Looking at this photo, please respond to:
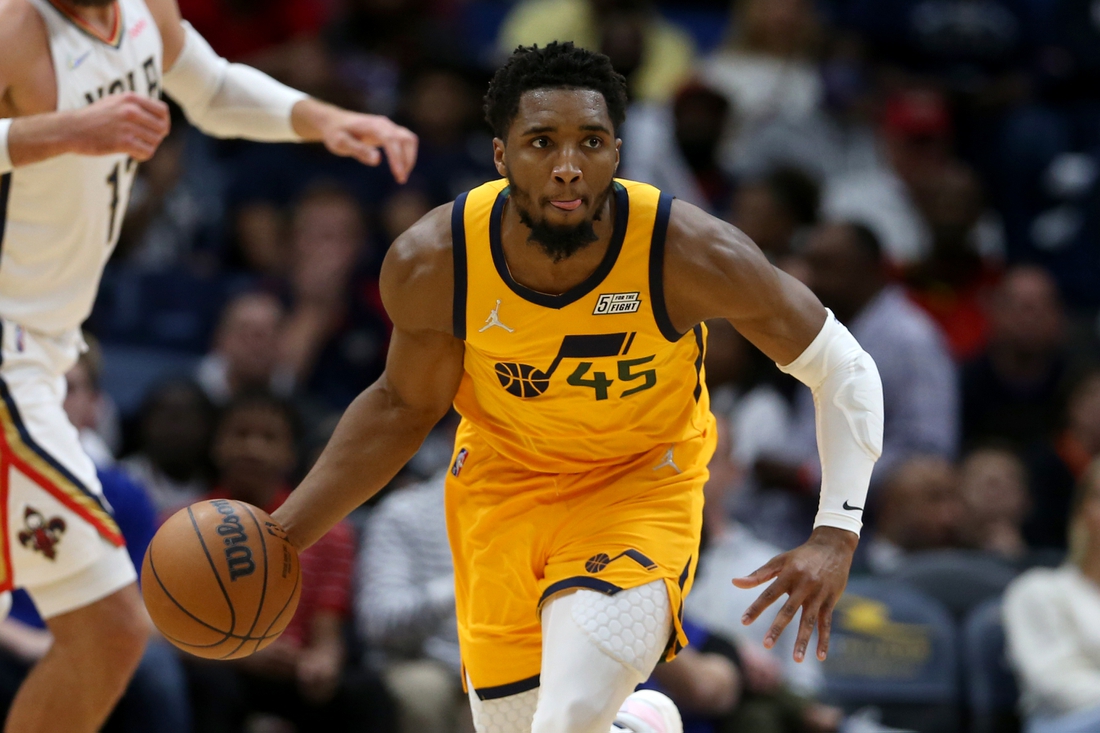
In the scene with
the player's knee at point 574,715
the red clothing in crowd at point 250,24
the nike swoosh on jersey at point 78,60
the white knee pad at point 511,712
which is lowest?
the white knee pad at point 511,712

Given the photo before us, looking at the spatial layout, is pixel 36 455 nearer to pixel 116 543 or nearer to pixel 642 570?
pixel 116 543

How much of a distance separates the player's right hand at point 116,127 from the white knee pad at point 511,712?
1860 mm

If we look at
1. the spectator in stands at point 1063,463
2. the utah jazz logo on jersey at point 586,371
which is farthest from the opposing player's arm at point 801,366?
the spectator in stands at point 1063,463

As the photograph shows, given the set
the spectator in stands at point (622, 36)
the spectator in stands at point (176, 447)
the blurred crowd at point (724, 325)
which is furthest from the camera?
the spectator in stands at point (622, 36)

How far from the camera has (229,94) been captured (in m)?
5.38

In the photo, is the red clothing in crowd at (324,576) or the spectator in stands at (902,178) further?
the spectator in stands at (902,178)

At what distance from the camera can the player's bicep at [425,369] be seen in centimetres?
427

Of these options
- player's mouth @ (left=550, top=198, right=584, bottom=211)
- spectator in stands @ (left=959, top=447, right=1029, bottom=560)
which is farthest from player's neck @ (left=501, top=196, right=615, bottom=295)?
spectator in stands @ (left=959, top=447, right=1029, bottom=560)

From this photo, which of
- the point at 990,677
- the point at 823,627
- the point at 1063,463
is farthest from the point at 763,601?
the point at 1063,463

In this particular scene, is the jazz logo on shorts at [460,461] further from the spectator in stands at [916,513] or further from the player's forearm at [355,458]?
the spectator in stands at [916,513]

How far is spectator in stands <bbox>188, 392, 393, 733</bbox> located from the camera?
650cm

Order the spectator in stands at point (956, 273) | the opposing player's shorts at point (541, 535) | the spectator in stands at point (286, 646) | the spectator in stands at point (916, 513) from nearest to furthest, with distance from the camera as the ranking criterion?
1. the opposing player's shorts at point (541, 535)
2. the spectator in stands at point (286, 646)
3. the spectator in stands at point (916, 513)
4. the spectator in stands at point (956, 273)

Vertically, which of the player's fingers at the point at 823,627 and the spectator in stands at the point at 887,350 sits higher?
the spectator in stands at the point at 887,350

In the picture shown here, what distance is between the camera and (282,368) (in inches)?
332
